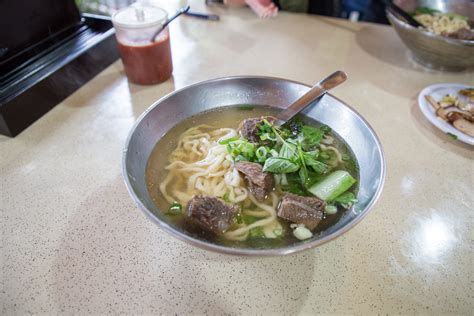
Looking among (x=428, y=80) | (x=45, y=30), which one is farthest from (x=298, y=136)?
(x=45, y=30)

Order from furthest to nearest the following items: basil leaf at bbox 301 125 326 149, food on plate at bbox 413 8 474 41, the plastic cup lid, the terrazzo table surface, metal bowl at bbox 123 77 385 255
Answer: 1. food on plate at bbox 413 8 474 41
2. the plastic cup lid
3. basil leaf at bbox 301 125 326 149
4. the terrazzo table surface
5. metal bowl at bbox 123 77 385 255

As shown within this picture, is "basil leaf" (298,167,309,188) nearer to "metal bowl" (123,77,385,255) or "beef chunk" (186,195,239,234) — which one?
"metal bowl" (123,77,385,255)

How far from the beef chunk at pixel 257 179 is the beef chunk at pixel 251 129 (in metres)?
0.17

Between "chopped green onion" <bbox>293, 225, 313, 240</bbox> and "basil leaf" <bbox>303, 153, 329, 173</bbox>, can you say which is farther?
"basil leaf" <bbox>303, 153, 329, 173</bbox>

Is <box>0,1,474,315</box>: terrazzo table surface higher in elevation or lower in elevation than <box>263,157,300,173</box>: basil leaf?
lower

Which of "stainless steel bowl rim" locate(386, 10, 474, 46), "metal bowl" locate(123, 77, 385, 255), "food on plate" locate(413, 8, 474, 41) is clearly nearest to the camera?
"metal bowl" locate(123, 77, 385, 255)

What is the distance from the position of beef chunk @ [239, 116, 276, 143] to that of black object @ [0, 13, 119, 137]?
49.8 inches

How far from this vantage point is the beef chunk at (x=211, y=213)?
1.30 m

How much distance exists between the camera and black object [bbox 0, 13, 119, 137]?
1939 mm

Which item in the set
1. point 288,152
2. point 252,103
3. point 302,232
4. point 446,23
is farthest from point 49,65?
point 446,23

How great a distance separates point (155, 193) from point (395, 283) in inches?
41.0

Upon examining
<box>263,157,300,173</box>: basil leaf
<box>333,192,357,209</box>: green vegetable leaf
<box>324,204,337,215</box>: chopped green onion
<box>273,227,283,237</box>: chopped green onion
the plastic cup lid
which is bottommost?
<box>273,227,283,237</box>: chopped green onion

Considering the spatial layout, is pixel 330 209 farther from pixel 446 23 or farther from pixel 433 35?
pixel 446 23

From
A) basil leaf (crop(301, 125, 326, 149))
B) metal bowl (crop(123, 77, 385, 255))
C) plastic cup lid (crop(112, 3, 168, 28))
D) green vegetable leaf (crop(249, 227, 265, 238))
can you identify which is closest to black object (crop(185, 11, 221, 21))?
plastic cup lid (crop(112, 3, 168, 28))
